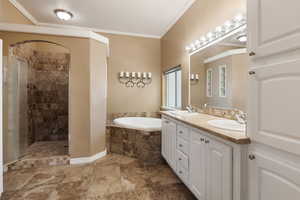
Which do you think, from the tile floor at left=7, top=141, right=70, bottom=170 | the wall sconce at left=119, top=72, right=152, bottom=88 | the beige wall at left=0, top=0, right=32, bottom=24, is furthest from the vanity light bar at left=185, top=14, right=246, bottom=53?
the beige wall at left=0, top=0, right=32, bottom=24

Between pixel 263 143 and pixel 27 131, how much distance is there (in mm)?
3889

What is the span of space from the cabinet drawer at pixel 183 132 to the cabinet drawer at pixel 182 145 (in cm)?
5

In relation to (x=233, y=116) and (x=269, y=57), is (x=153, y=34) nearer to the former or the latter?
(x=233, y=116)

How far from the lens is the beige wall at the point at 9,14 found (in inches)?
95.4

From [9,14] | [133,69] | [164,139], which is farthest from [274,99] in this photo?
[9,14]

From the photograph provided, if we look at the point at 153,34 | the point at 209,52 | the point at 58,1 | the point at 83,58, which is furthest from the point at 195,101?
the point at 58,1

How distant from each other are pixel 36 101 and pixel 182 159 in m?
3.64

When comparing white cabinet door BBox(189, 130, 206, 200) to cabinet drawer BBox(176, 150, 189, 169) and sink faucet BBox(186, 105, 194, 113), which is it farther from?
sink faucet BBox(186, 105, 194, 113)

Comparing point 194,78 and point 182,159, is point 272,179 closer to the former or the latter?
point 182,159

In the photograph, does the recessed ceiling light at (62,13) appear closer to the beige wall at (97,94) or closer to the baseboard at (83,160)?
the beige wall at (97,94)

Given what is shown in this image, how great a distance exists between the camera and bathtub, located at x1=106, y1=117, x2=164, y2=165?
8.59 ft

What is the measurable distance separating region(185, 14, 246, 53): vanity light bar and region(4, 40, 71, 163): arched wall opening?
241 cm

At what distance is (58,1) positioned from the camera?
105 inches

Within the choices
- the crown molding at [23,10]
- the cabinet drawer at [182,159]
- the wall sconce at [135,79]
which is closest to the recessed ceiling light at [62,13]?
the crown molding at [23,10]
